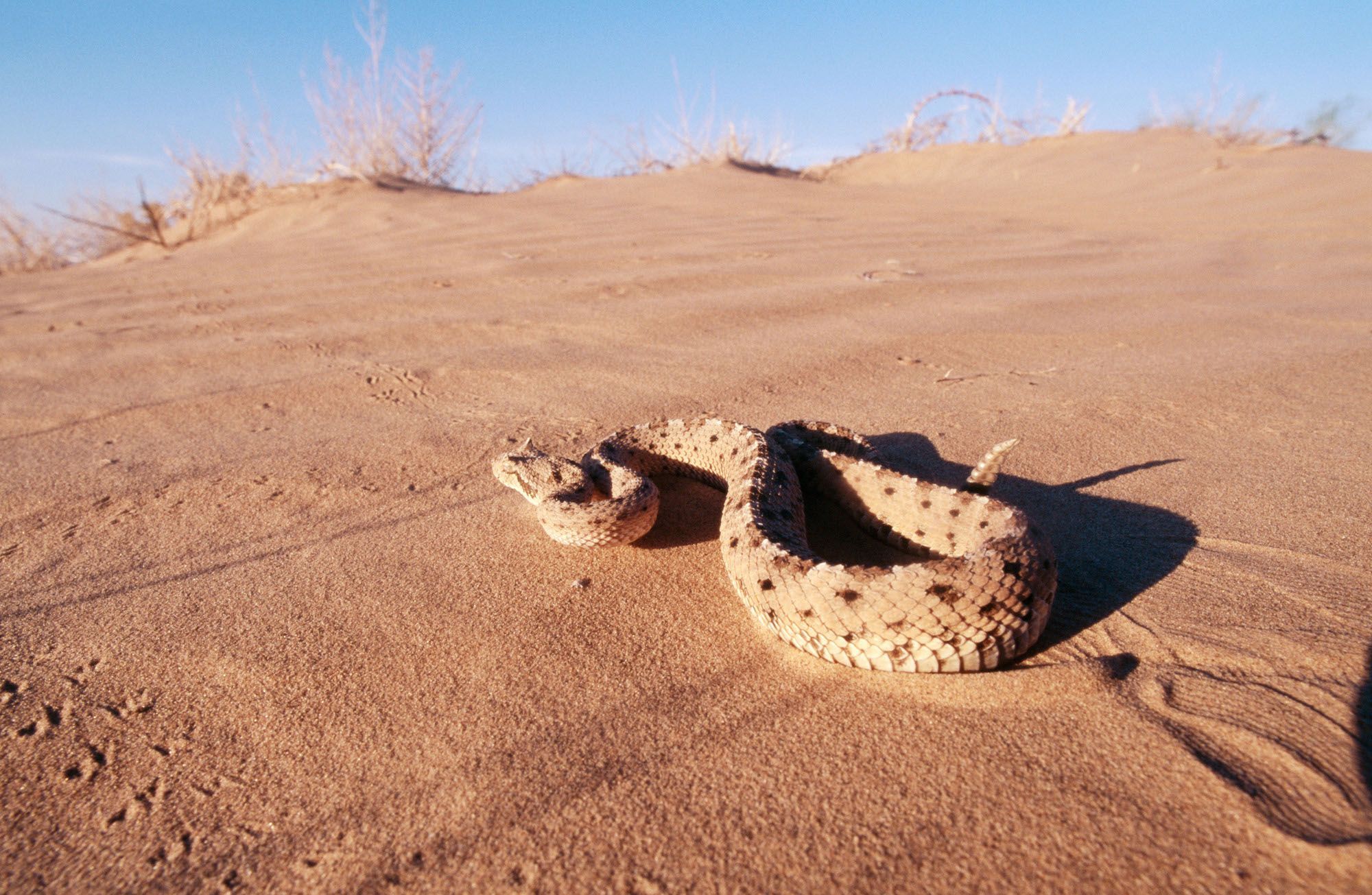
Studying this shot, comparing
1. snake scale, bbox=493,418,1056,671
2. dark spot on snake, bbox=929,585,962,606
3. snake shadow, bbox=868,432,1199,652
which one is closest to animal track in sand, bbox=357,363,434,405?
snake scale, bbox=493,418,1056,671

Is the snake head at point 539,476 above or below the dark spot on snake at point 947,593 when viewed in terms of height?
below

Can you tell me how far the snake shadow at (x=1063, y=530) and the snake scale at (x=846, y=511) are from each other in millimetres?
Result: 112

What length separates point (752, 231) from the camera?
33.3 ft

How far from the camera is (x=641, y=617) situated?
2707 millimetres

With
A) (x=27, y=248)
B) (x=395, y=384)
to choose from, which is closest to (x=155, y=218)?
(x=27, y=248)

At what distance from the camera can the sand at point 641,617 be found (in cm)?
176

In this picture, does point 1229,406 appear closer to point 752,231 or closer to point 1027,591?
point 1027,591

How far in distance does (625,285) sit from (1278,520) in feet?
18.2

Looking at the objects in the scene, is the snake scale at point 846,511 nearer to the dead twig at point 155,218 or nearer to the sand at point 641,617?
the sand at point 641,617

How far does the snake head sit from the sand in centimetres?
12

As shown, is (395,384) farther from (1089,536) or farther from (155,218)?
(155,218)

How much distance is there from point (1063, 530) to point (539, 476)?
86.0 inches

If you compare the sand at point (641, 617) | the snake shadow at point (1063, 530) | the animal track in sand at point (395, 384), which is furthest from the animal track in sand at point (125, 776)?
the animal track in sand at point (395, 384)

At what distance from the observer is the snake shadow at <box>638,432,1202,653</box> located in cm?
259
